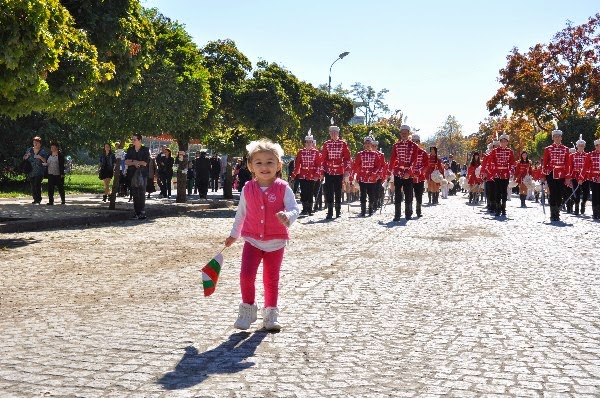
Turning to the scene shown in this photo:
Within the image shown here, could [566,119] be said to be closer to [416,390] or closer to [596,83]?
[596,83]

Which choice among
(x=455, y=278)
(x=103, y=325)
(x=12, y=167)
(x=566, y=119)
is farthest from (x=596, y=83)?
(x=103, y=325)

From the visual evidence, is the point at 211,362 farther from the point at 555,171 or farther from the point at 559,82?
the point at 559,82

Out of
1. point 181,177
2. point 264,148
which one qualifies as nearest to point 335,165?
point 181,177

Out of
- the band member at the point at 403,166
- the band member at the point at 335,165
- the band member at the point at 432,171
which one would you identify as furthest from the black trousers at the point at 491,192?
the band member at the point at 335,165

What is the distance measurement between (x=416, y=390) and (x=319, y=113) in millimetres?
51704

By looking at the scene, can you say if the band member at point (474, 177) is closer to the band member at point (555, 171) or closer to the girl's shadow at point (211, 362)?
the band member at point (555, 171)

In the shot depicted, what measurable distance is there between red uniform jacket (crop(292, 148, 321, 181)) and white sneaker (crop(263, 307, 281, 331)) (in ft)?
47.3

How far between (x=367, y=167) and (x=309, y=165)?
4.91 ft

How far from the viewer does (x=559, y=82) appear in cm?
5181

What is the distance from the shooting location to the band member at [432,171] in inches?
1040

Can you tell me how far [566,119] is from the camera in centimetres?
5197

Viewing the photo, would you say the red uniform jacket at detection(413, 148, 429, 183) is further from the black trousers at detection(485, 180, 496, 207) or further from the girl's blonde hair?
the girl's blonde hair

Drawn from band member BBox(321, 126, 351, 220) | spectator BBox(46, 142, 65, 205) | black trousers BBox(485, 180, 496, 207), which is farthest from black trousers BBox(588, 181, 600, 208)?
spectator BBox(46, 142, 65, 205)

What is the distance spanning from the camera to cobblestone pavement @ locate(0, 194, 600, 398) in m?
4.56
